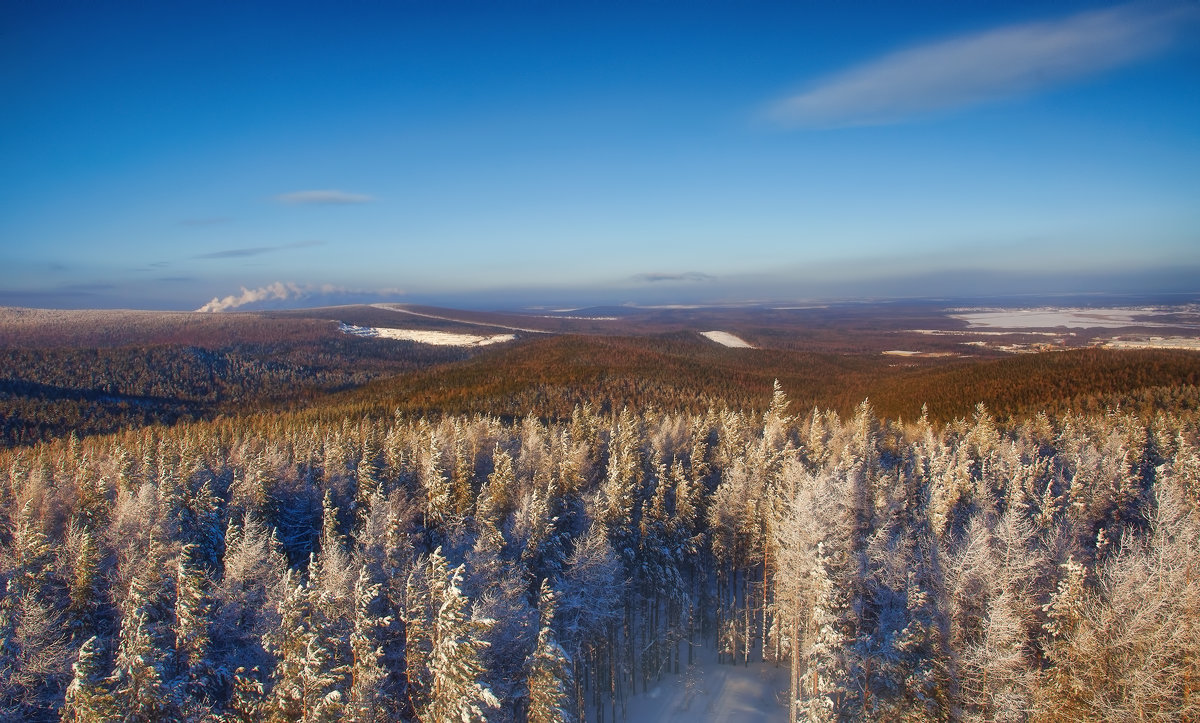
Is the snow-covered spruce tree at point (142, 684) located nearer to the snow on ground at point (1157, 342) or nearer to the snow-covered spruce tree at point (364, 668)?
the snow-covered spruce tree at point (364, 668)

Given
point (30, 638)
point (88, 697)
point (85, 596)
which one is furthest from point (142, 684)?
point (85, 596)

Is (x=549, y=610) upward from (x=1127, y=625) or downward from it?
downward

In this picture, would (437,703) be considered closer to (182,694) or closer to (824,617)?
(182,694)

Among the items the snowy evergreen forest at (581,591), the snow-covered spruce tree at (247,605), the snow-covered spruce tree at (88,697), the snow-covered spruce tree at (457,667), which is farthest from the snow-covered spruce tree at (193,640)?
the snow-covered spruce tree at (457,667)

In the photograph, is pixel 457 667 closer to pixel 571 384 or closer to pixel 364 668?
pixel 364 668

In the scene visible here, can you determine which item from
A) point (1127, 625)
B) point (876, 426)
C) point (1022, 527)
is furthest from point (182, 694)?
point (876, 426)
